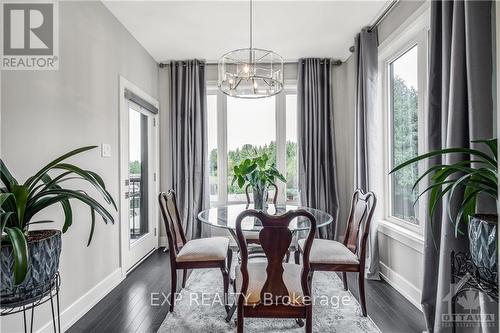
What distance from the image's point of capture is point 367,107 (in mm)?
3031

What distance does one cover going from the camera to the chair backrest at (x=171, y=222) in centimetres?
222

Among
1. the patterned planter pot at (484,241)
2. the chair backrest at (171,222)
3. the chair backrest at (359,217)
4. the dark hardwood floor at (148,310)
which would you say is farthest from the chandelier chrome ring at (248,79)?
the dark hardwood floor at (148,310)

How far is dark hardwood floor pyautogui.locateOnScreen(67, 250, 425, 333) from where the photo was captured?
203cm

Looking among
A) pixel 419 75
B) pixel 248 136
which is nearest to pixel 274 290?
pixel 419 75

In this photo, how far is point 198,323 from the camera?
2.05 meters

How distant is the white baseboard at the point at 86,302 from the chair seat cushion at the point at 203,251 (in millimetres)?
839

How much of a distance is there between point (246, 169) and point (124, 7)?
2.00 m

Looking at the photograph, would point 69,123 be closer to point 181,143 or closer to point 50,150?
point 50,150

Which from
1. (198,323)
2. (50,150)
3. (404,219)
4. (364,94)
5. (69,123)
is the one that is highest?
(364,94)

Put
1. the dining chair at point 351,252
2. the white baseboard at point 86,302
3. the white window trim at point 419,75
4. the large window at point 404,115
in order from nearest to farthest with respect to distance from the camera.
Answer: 1. the white baseboard at point 86,302
2. the dining chair at point 351,252
3. the white window trim at point 419,75
4. the large window at point 404,115

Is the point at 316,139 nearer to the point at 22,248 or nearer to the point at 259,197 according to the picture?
the point at 259,197

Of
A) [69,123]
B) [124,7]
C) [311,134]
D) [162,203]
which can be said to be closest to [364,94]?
[311,134]

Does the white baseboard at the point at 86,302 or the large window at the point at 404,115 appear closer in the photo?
the white baseboard at the point at 86,302

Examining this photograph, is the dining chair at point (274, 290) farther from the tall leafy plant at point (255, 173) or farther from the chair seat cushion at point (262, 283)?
the tall leafy plant at point (255, 173)
